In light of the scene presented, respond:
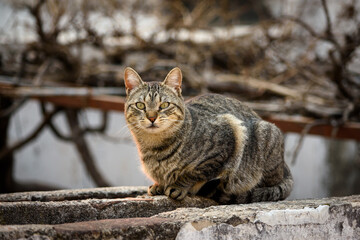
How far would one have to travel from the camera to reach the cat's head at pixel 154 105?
270 centimetres

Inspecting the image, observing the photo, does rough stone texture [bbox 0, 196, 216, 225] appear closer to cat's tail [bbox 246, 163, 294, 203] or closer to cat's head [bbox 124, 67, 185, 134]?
cat's head [bbox 124, 67, 185, 134]

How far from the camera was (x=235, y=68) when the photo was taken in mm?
7168

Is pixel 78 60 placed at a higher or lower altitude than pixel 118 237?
higher

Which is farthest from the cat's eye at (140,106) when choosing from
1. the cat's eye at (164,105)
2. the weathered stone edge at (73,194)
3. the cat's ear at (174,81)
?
the weathered stone edge at (73,194)

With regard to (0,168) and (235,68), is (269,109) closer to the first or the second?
(235,68)

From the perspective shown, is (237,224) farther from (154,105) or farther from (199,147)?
(154,105)

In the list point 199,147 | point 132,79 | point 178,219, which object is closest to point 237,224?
point 178,219

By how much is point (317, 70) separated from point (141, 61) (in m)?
2.50

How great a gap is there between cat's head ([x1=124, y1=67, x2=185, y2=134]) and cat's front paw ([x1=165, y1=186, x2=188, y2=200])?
1.09 feet

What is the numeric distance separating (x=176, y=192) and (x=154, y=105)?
0.51 meters

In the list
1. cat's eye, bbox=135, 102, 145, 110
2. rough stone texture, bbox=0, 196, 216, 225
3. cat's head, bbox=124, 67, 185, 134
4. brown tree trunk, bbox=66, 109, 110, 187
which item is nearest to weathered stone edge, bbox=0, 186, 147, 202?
rough stone texture, bbox=0, 196, 216, 225

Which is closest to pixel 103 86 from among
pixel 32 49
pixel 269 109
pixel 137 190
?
pixel 32 49

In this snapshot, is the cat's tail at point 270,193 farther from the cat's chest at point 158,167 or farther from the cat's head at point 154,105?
the cat's head at point 154,105

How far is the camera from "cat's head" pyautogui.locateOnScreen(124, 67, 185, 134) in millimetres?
2695
